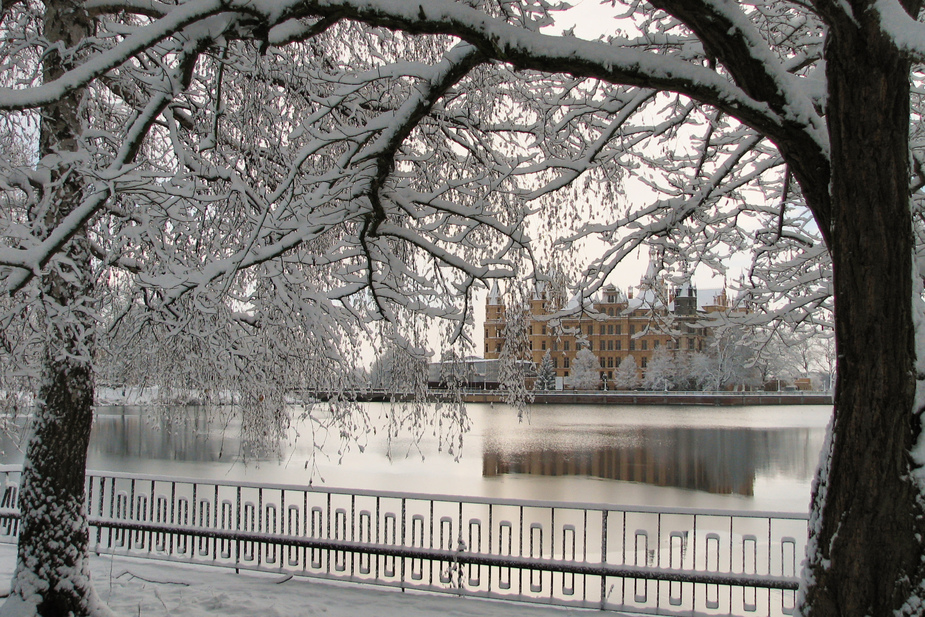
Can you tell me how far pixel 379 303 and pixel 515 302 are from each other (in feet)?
4.21

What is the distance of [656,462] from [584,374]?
59.1 metres

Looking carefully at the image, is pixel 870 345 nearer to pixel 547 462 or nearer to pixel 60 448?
pixel 60 448

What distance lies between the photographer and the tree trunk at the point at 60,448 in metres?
5.93

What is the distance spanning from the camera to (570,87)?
7.33 meters

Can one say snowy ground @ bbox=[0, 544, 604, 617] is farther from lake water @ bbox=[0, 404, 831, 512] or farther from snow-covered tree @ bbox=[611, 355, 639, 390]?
snow-covered tree @ bbox=[611, 355, 639, 390]

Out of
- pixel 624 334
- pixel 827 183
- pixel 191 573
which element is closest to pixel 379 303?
pixel 827 183

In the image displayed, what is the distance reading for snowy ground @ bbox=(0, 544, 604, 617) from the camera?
681 centimetres

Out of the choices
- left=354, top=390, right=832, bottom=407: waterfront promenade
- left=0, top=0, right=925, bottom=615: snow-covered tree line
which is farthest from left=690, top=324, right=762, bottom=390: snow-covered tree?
left=0, top=0, right=925, bottom=615: snow-covered tree line

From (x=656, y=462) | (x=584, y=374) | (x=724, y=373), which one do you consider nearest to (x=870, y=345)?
(x=656, y=462)

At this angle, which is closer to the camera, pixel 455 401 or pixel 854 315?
pixel 854 315

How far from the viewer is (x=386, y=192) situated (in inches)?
205

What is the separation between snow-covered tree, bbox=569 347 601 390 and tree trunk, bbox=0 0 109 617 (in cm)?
8536

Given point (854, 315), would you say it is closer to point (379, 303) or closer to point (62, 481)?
point (379, 303)

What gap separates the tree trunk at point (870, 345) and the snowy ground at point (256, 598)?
13.0 ft
